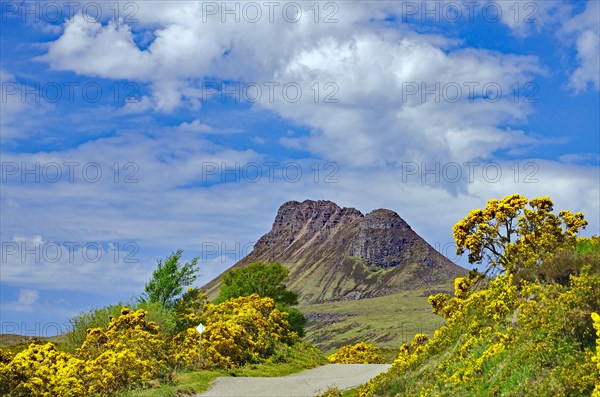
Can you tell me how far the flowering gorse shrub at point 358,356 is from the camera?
2334 inches

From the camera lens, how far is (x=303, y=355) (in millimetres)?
52469

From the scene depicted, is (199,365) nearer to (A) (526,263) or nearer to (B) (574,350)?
(A) (526,263)

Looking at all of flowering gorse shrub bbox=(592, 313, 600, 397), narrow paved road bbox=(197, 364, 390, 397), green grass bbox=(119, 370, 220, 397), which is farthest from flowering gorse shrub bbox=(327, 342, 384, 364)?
flowering gorse shrub bbox=(592, 313, 600, 397)

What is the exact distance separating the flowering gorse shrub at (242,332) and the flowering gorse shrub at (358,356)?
701cm

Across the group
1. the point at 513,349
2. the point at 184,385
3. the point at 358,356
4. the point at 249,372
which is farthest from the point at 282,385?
the point at 358,356

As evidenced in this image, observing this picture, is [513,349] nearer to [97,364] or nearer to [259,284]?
[97,364]

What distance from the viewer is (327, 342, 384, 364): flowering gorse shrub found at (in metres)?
59.3

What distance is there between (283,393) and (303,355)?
21.1 m

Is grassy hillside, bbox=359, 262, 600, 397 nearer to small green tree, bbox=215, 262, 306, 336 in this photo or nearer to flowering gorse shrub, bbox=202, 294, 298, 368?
flowering gorse shrub, bbox=202, 294, 298, 368

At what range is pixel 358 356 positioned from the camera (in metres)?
60.3

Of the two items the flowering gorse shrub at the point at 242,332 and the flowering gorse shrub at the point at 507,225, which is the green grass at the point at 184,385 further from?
the flowering gorse shrub at the point at 507,225

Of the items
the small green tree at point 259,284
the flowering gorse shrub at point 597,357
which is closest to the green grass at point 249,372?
the small green tree at point 259,284

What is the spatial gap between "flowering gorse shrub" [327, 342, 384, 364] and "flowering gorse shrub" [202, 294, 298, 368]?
23.0 feet

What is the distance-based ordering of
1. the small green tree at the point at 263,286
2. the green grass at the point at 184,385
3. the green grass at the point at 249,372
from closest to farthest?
1. the green grass at the point at 184,385
2. the green grass at the point at 249,372
3. the small green tree at the point at 263,286
